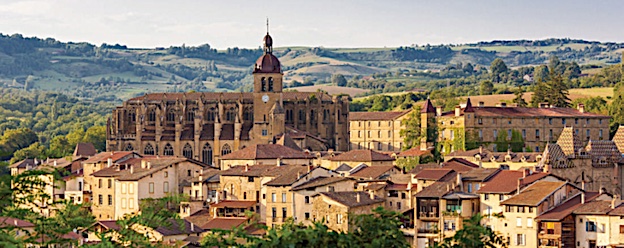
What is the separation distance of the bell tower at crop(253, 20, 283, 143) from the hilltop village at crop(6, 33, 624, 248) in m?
0.12

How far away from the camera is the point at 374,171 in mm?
84938

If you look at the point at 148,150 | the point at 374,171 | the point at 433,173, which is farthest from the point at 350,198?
the point at 148,150

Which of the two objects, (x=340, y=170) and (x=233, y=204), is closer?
(x=233, y=204)

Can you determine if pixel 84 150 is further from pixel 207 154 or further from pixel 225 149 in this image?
pixel 225 149

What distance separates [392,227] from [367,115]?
86.8 metres

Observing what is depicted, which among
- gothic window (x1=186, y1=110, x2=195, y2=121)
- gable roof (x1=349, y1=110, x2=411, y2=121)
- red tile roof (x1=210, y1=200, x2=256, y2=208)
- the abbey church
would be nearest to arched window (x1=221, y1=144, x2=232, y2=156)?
the abbey church

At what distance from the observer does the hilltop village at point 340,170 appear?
67.7 meters

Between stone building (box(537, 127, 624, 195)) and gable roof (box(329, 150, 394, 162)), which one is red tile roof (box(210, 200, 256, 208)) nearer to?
gable roof (box(329, 150, 394, 162))

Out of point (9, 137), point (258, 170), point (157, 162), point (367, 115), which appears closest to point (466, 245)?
point (258, 170)

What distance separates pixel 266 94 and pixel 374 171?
133ft

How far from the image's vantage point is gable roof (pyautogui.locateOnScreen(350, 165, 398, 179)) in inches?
3282

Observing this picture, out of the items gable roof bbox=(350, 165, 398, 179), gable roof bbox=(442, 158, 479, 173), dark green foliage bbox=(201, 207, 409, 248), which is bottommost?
gable roof bbox=(350, 165, 398, 179)

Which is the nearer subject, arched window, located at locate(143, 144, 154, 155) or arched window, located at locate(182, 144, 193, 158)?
arched window, located at locate(182, 144, 193, 158)

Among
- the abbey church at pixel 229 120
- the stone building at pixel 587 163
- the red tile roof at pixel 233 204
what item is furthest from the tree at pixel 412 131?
the red tile roof at pixel 233 204
